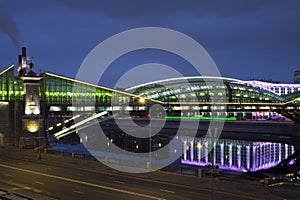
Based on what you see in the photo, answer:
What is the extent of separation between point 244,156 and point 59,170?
34.0 meters

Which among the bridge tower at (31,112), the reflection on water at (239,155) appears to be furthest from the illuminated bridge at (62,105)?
the reflection on water at (239,155)

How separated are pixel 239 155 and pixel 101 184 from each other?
36419 mm

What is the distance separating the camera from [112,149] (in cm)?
6956

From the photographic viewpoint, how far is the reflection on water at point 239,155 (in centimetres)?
5238

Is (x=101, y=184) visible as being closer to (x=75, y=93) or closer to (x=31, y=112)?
(x=31, y=112)

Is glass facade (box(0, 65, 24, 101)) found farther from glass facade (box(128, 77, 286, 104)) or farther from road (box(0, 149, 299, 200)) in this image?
glass facade (box(128, 77, 286, 104))

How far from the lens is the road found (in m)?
25.7

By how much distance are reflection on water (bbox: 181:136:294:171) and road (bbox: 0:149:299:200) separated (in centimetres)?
1704

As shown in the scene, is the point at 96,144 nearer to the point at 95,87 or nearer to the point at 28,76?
the point at 95,87

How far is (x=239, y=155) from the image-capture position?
6091 centimetres

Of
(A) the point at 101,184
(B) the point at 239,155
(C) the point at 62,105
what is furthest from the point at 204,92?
(A) the point at 101,184

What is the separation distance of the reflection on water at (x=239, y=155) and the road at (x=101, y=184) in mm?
17036

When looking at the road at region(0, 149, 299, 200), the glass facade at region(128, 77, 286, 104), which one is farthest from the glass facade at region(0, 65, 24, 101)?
the glass facade at region(128, 77, 286, 104)

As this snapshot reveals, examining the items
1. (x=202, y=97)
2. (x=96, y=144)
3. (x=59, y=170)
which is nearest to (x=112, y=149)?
(x=96, y=144)
